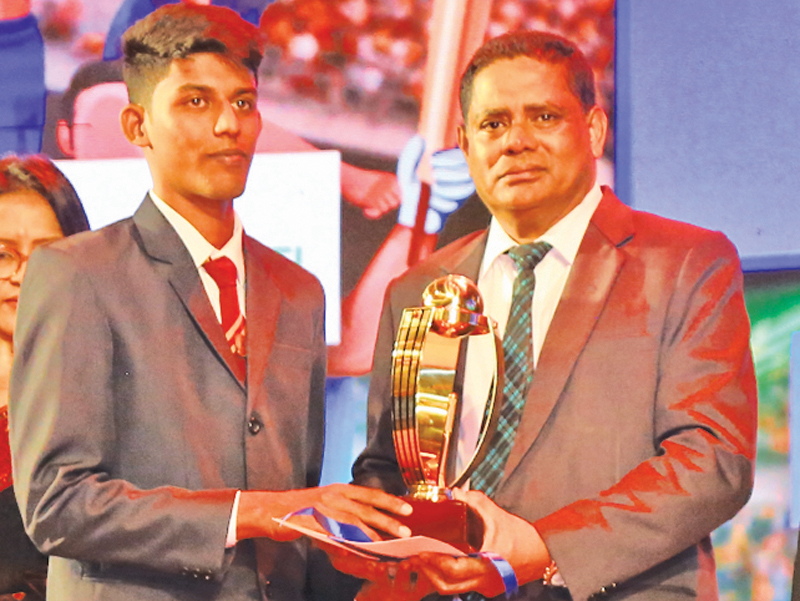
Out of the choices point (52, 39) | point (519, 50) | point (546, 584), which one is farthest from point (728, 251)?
point (52, 39)

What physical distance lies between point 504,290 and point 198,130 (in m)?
0.78

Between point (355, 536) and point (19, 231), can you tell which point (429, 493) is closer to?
point (355, 536)

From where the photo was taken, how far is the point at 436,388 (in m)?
2.06

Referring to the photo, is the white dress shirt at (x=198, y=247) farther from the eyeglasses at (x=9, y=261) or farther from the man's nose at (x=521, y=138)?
the eyeglasses at (x=9, y=261)

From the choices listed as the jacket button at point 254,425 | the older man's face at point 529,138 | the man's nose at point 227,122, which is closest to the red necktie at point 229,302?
the jacket button at point 254,425

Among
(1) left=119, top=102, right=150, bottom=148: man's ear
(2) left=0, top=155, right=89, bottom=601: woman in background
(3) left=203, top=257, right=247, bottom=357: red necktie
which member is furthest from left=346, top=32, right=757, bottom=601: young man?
(2) left=0, top=155, right=89, bottom=601: woman in background

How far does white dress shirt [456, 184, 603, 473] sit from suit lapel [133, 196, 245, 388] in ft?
1.65

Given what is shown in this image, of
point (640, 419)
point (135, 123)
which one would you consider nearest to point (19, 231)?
point (135, 123)

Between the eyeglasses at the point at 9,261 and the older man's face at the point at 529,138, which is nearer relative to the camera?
the older man's face at the point at 529,138

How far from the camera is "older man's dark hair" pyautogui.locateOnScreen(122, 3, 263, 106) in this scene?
7.75ft

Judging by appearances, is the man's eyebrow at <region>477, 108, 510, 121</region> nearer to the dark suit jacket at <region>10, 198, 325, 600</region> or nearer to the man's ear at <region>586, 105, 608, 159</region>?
the man's ear at <region>586, 105, 608, 159</region>

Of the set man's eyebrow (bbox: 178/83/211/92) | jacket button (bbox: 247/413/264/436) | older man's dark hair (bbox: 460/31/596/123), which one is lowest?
jacket button (bbox: 247/413/264/436)

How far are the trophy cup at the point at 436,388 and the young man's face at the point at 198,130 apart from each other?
1.96 feet

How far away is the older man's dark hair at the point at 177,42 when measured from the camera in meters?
2.36
